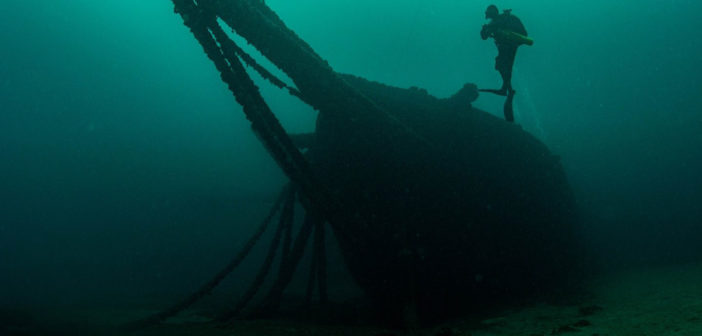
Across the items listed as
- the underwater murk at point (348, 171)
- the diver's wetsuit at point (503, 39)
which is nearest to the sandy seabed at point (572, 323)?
the underwater murk at point (348, 171)

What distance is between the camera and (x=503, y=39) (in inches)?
193

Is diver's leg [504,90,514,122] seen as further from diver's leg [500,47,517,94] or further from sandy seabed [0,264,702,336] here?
sandy seabed [0,264,702,336]

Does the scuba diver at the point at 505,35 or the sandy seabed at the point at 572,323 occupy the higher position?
the scuba diver at the point at 505,35

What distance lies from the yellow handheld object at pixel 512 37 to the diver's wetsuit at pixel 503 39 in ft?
0.11

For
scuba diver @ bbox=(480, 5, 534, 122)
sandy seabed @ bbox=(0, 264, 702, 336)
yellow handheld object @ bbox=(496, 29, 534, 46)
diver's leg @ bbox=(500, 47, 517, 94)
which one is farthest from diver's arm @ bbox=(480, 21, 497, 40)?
sandy seabed @ bbox=(0, 264, 702, 336)

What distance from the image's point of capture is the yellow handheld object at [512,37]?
477 centimetres

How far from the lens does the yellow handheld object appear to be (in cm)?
477

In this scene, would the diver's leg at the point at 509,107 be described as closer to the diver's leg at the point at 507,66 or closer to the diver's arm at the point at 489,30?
the diver's leg at the point at 507,66

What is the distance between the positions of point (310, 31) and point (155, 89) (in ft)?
90.5

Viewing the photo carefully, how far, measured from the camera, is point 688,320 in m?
2.90

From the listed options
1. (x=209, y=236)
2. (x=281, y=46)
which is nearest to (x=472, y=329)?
(x=281, y=46)

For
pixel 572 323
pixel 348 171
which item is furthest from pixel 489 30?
pixel 572 323

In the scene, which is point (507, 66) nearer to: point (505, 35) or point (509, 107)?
point (505, 35)

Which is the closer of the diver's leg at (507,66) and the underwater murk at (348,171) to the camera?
the underwater murk at (348,171)
